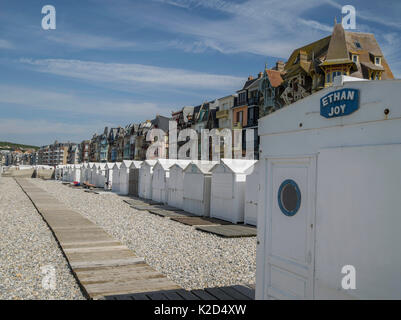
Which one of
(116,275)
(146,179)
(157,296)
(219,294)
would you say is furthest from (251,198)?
(146,179)

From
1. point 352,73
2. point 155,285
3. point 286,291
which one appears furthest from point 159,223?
point 352,73

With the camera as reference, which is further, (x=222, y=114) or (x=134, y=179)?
(x=222, y=114)

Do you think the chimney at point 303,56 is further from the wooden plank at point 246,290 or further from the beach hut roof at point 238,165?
the wooden plank at point 246,290

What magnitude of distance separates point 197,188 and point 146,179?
966cm

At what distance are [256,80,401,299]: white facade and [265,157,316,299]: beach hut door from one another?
0.01m

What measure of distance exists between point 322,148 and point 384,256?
1.32 metres

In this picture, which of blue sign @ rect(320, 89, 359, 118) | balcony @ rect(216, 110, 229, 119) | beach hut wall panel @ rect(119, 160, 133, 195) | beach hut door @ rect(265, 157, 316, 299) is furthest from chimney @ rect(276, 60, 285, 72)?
blue sign @ rect(320, 89, 359, 118)

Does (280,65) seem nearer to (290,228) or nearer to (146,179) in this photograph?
(146,179)

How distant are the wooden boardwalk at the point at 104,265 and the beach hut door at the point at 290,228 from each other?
2.74 m

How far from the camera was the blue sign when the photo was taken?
3.68 meters

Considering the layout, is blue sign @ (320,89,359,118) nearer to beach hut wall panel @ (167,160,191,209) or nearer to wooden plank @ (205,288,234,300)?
wooden plank @ (205,288,234,300)

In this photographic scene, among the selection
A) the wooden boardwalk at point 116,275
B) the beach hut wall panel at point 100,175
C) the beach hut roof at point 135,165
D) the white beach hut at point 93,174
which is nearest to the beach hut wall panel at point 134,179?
the beach hut roof at point 135,165

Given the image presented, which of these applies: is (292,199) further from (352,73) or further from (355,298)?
(352,73)

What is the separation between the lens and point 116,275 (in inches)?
289
